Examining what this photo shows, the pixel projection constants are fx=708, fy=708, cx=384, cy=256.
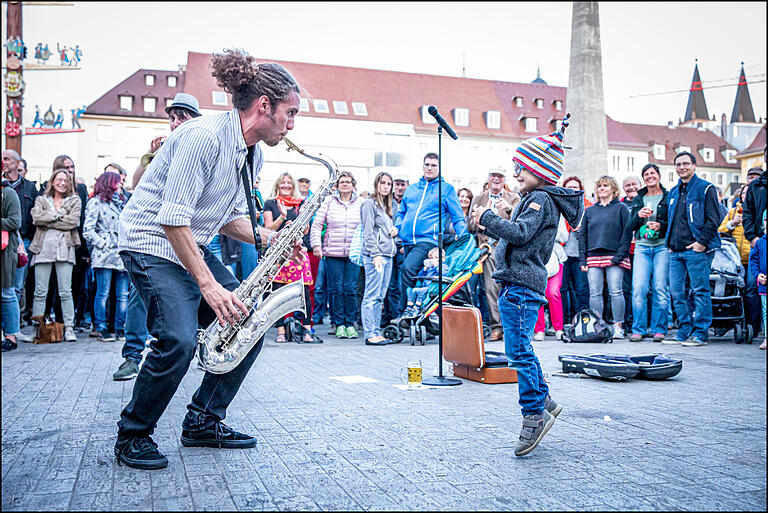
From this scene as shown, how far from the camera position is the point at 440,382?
6.63 metres

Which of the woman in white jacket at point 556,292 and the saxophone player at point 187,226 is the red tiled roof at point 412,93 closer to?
the woman in white jacket at point 556,292

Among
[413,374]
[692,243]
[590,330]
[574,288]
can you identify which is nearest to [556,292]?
[590,330]

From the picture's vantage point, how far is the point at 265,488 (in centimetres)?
342

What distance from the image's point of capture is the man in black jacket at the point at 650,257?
1071cm

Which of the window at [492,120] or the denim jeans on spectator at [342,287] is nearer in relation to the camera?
the denim jeans on spectator at [342,287]

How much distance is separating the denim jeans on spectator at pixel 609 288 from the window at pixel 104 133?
5159 cm

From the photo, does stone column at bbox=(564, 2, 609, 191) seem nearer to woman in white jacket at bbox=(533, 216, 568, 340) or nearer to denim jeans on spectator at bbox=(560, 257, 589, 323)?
denim jeans on spectator at bbox=(560, 257, 589, 323)

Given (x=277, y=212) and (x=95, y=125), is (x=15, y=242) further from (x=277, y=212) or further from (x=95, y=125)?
(x=95, y=125)

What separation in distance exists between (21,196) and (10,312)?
6.68ft

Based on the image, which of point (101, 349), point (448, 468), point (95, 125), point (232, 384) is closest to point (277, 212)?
point (101, 349)

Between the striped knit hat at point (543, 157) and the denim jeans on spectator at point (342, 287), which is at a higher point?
the striped knit hat at point (543, 157)

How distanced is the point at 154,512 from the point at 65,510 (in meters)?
0.39

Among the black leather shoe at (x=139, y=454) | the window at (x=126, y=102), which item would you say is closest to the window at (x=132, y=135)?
the window at (x=126, y=102)

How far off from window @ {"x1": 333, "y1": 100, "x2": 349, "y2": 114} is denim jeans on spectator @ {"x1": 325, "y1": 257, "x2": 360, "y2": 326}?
43.8m
